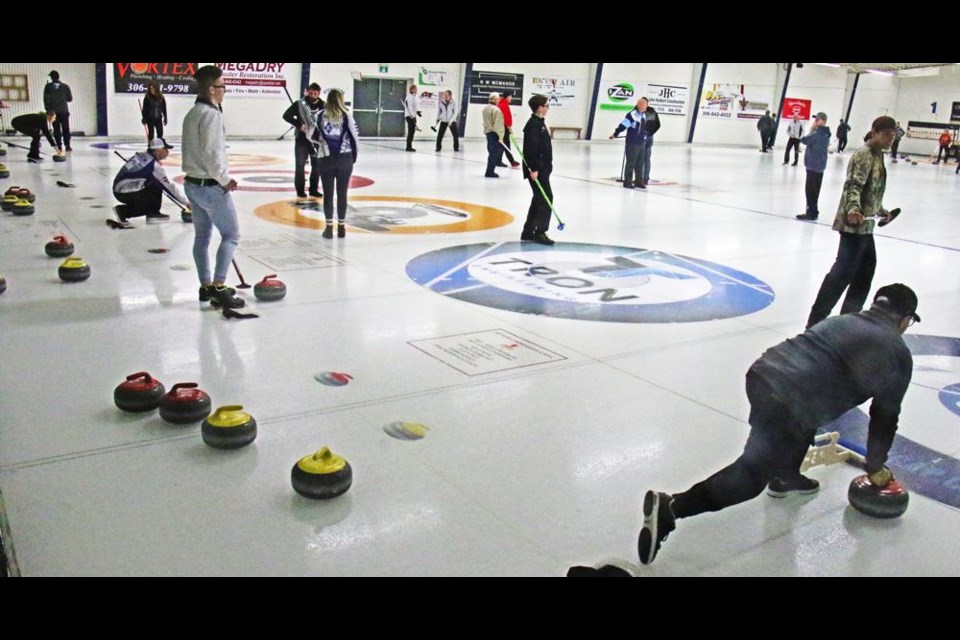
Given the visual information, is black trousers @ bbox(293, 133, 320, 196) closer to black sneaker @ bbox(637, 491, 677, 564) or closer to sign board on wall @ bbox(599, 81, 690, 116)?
black sneaker @ bbox(637, 491, 677, 564)

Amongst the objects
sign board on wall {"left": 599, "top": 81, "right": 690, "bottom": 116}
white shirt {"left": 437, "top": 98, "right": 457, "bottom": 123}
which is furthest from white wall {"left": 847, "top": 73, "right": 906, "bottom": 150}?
white shirt {"left": 437, "top": 98, "right": 457, "bottom": 123}

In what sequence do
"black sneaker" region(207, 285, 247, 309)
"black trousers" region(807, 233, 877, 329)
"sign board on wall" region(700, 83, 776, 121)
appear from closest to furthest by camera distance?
"black trousers" region(807, 233, 877, 329) → "black sneaker" region(207, 285, 247, 309) → "sign board on wall" region(700, 83, 776, 121)

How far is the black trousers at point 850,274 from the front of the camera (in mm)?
5605

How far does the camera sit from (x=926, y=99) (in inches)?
1436

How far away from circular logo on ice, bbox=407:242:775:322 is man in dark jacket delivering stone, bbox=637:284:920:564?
323 cm

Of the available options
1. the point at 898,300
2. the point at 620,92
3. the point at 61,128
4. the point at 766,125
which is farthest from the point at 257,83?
the point at 898,300

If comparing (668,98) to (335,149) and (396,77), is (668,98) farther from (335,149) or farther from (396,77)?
(335,149)

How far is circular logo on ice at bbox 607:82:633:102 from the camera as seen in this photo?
30828mm

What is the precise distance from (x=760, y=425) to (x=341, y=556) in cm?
165

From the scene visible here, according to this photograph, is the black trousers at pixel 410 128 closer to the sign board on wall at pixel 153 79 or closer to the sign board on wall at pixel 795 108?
the sign board on wall at pixel 153 79

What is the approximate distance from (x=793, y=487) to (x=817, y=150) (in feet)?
33.3

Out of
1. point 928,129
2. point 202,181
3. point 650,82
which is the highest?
point 650,82
